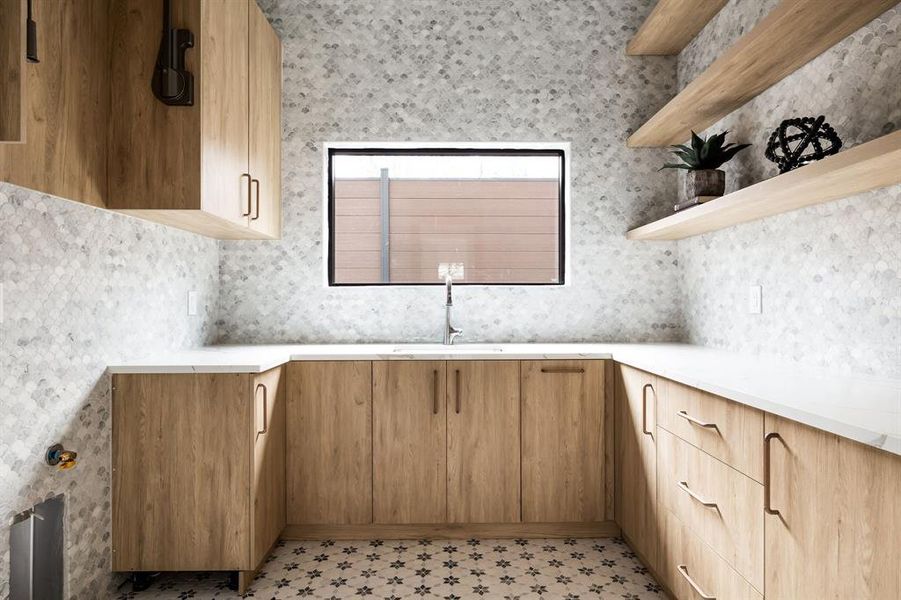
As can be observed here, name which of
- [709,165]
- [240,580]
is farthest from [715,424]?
[240,580]

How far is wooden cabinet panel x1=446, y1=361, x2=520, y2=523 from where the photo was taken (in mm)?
2354

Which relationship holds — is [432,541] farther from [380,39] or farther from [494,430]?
[380,39]

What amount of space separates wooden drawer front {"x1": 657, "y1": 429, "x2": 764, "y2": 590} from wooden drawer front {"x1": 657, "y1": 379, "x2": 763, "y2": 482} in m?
0.03

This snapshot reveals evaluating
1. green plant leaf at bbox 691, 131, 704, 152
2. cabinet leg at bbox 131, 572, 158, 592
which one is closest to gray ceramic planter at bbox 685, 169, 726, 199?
green plant leaf at bbox 691, 131, 704, 152

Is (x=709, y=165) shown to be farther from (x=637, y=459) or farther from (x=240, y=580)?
(x=240, y=580)

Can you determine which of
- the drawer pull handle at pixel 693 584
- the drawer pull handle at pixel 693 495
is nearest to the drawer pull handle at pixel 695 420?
the drawer pull handle at pixel 693 495

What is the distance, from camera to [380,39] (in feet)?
9.41

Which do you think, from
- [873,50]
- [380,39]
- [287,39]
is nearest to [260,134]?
[287,39]

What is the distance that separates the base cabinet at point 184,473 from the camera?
1.95m

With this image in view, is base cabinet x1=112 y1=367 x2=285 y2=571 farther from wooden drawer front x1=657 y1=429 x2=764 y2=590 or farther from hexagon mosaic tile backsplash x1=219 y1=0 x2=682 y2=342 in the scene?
wooden drawer front x1=657 y1=429 x2=764 y2=590

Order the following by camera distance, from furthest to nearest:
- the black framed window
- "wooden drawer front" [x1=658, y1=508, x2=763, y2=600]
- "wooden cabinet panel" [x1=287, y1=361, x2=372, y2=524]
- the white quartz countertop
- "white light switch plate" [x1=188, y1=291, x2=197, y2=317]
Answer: the black framed window
"white light switch plate" [x1=188, y1=291, x2=197, y2=317]
"wooden cabinet panel" [x1=287, y1=361, x2=372, y2=524]
"wooden drawer front" [x1=658, y1=508, x2=763, y2=600]
the white quartz countertop

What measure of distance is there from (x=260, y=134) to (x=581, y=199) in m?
1.72

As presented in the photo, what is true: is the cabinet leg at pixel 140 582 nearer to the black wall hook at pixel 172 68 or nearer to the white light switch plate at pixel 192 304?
the white light switch plate at pixel 192 304

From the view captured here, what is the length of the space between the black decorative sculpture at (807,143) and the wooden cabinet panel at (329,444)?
71.4 inches
